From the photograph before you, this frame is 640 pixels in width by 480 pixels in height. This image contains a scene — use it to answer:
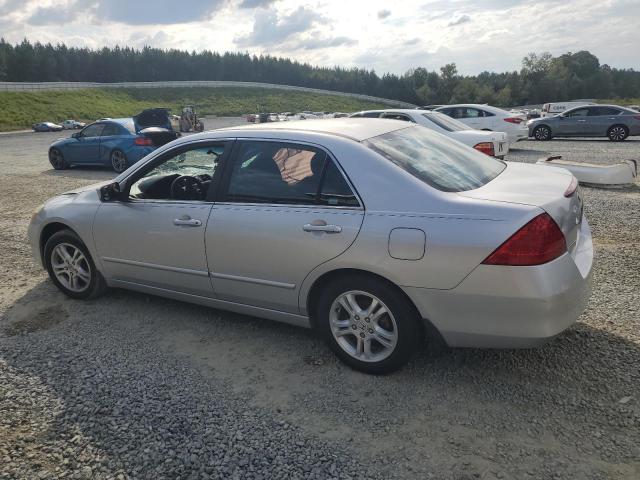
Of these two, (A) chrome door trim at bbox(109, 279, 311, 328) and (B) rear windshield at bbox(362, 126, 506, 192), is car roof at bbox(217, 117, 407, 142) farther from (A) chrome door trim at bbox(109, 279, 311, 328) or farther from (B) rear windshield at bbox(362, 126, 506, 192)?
(A) chrome door trim at bbox(109, 279, 311, 328)

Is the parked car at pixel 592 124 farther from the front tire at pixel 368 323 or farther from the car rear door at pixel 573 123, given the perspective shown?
the front tire at pixel 368 323

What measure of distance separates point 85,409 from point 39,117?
5852 cm

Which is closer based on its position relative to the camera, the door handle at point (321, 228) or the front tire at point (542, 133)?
the door handle at point (321, 228)

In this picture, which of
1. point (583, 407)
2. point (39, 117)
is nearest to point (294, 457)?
point (583, 407)

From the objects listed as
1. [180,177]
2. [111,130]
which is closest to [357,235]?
[180,177]

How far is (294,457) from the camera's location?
2.51m

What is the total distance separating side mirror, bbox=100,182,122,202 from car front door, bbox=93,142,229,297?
5 centimetres

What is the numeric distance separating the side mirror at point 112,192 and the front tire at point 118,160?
964 centimetres

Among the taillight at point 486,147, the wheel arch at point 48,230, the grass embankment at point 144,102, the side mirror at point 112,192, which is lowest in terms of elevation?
the wheel arch at point 48,230

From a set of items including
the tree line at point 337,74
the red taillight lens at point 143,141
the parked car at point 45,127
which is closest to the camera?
the red taillight lens at point 143,141

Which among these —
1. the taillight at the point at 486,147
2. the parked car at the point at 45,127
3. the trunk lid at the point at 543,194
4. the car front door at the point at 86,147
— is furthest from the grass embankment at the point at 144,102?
the trunk lid at the point at 543,194

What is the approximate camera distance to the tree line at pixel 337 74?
87.6m

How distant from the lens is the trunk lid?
2.81 metres

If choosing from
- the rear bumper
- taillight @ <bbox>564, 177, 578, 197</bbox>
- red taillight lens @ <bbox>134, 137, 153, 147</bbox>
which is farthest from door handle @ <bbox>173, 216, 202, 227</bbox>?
red taillight lens @ <bbox>134, 137, 153, 147</bbox>
